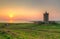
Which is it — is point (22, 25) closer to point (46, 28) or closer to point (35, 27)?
point (35, 27)

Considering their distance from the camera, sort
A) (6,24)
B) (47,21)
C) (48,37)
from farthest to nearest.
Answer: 1. (47,21)
2. (6,24)
3. (48,37)

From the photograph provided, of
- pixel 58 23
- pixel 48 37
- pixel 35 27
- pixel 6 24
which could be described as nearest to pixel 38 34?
pixel 48 37

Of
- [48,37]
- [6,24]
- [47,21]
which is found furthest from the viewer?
[47,21]

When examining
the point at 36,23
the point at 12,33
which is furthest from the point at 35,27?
the point at 12,33

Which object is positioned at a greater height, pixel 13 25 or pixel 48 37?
pixel 13 25

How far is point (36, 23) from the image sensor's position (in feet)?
24.2

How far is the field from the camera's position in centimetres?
605

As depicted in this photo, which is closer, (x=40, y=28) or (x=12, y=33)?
(x=12, y=33)

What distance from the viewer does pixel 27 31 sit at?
663 centimetres

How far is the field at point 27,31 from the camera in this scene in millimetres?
6051

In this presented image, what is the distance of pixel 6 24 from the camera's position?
22.9 ft

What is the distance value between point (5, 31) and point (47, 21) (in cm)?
237

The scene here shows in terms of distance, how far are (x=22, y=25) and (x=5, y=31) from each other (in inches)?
44.7

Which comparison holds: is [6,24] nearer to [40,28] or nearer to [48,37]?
[40,28]
